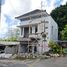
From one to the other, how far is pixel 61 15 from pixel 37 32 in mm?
11882

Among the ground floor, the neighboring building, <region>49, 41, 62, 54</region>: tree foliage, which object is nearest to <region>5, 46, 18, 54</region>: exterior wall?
the ground floor

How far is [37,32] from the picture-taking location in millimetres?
42750

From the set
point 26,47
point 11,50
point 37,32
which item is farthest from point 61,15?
point 11,50

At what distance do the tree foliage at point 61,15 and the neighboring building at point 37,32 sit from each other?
6.62 metres

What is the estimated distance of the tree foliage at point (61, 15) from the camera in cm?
5074

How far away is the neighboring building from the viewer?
41.5 meters

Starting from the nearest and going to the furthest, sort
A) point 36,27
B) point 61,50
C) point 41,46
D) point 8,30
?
point 61,50
point 41,46
point 36,27
point 8,30

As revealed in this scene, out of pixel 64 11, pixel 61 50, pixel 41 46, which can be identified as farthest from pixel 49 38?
pixel 64 11

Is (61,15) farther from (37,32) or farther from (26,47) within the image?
(26,47)

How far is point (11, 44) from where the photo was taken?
45094 millimetres

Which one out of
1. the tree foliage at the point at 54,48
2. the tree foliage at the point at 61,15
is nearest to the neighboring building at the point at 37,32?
the tree foliage at the point at 54,48

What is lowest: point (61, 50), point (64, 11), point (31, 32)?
point (61, 50)

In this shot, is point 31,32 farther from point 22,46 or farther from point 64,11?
point 64,11

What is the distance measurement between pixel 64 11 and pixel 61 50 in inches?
663
